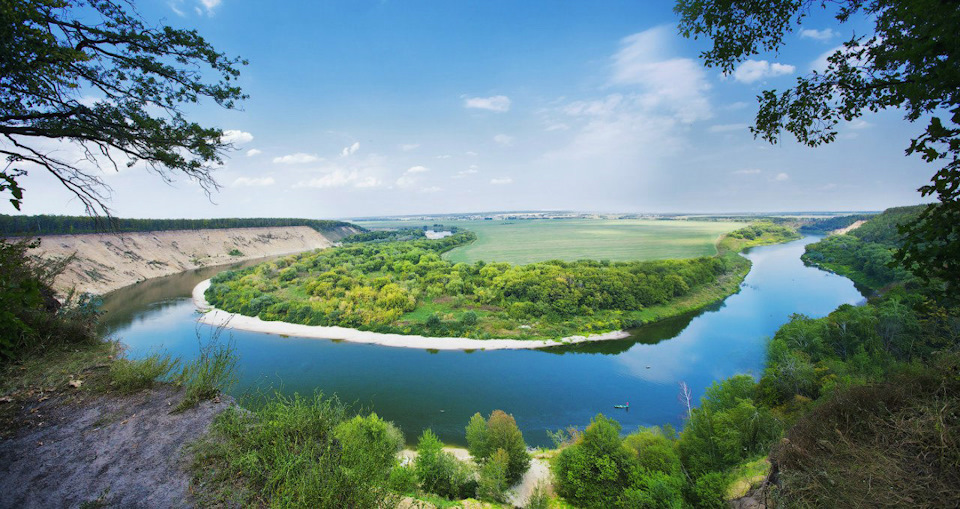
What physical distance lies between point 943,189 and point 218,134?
23.3 feet

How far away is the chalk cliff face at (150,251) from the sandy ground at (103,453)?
100 feet

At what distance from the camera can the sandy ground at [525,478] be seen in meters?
12.3

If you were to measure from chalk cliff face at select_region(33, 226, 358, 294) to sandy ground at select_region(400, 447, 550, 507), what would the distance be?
2895 cm

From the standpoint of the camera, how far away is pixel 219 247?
7494 centimetres

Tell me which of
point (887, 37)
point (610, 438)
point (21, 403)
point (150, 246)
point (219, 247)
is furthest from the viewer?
point (219, 247)

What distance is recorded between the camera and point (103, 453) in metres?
3.72

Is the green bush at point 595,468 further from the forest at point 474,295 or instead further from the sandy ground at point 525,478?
the forest at point 474,295

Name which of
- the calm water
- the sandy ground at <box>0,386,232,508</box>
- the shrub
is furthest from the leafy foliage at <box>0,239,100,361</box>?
the calm water

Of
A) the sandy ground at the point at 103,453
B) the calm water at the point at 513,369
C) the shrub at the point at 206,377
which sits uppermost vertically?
the shrub at the point at 206,377

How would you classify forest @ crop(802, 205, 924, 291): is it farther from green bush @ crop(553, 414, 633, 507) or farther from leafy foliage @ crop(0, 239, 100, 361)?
leafy foliage @ crop(0, 239, 100, 361)

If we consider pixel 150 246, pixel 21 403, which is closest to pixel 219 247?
pixel 150 246

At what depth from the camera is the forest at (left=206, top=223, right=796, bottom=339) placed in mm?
32906

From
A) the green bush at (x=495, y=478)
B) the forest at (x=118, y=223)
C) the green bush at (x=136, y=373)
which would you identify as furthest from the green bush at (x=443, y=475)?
the forest at (x=118, y=223)

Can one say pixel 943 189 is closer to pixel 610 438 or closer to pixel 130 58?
pixel 130 58
